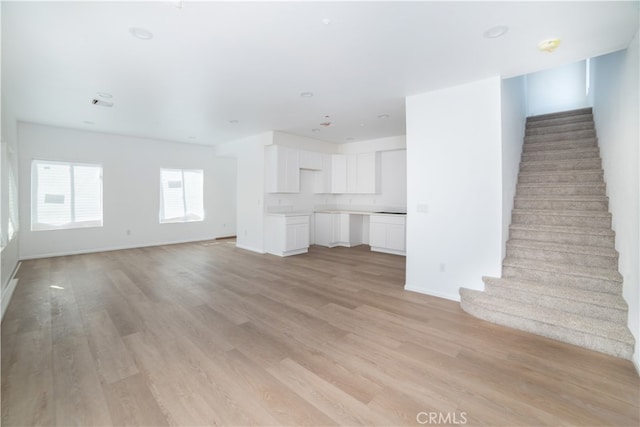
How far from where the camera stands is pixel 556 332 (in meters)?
2.68

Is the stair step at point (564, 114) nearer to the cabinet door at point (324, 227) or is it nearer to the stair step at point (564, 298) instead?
the stair step at point (564, 298)

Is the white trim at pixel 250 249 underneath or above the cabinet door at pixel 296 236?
underneath

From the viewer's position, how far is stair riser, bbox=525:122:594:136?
4.46 metres

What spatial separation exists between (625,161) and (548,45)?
1.32 m

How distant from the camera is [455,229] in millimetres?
3631

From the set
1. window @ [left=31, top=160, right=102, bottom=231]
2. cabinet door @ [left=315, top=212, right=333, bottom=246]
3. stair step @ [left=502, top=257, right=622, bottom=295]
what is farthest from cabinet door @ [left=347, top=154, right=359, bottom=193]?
window @ [left=31, top=160, right=102, bottom=231]

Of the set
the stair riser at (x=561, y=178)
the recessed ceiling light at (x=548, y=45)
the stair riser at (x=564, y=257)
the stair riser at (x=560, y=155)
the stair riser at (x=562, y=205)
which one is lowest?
the stair riser at (x=564, y=257)

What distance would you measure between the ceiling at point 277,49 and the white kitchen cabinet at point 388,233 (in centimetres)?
271

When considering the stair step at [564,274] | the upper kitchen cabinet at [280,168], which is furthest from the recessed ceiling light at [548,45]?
the upper kitchen cabinet at [280,168]

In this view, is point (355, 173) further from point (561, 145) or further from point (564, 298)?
point (564, 298)

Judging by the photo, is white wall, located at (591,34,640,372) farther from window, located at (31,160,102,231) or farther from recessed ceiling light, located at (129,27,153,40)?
window, located at (31,160,102,231)

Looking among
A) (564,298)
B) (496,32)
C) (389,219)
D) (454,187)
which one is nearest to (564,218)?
(564,298)

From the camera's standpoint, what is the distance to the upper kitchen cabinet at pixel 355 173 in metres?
7.17

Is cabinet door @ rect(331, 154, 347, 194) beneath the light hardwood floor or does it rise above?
above
